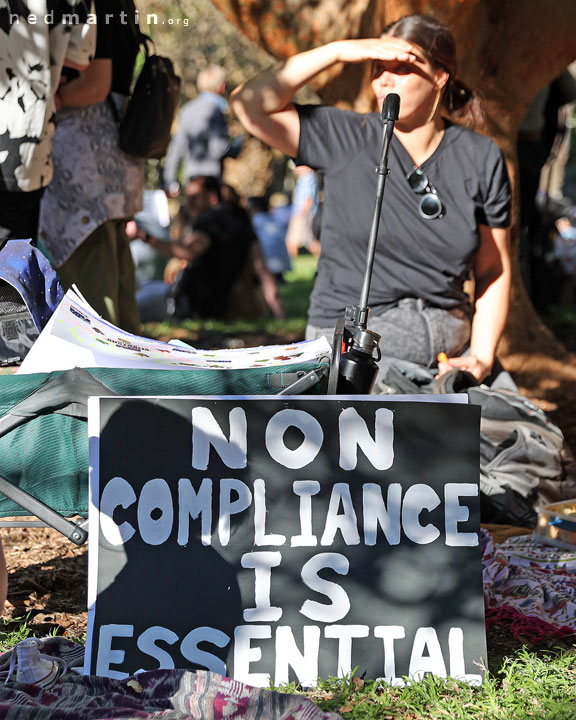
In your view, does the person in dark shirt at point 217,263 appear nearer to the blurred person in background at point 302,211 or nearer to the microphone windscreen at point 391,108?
the microphone windscreen at point 391,108

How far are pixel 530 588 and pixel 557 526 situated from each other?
1.63ft

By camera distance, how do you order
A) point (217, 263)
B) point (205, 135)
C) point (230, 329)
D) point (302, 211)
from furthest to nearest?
point (302, 211) < point (205, 135) < point (217, 263) < point (230, 329)

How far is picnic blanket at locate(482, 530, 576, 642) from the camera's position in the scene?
113 inches

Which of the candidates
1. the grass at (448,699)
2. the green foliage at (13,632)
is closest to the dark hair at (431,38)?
the grass at (448,699)

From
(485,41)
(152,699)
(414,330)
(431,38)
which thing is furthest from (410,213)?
(485,41)

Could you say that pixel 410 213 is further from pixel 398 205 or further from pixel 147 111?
pixel 147 111

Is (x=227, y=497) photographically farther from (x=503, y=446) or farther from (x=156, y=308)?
(x=156, y=308)

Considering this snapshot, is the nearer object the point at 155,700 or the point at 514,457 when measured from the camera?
the point at 155,700

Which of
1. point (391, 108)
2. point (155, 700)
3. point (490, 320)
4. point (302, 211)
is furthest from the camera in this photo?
point (302, 211)

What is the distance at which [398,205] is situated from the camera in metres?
3.87

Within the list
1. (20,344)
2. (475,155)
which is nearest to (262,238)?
(475,155)

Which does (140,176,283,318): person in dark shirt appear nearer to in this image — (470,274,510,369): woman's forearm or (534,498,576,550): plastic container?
(470,274,510,369): woman's forearm

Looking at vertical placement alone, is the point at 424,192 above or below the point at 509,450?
above

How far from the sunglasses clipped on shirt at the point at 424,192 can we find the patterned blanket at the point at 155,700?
209 cm
